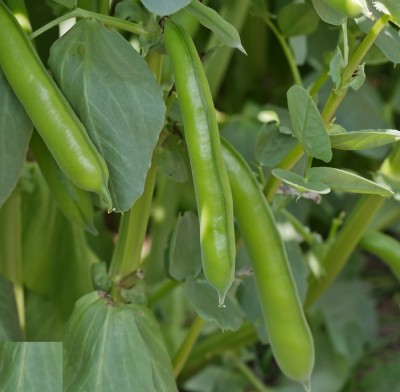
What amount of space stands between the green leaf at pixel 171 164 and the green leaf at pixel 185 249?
0.05 metres

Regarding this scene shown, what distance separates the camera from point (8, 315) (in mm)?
748

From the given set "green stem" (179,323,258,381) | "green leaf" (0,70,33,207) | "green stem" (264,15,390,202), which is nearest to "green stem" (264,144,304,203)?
"green stem" (264,15,390,202)

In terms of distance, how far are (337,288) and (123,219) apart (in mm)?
637

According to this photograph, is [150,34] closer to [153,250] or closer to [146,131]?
[146,131]

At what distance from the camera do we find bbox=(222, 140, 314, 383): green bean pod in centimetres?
63

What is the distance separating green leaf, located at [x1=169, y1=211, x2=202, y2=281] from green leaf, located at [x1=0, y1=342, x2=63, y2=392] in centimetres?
13

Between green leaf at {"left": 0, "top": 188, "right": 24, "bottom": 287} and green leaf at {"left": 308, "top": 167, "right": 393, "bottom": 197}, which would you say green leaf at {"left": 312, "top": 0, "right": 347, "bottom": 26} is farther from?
green leaf at {"left": 0, "top": 188, "right": 24, "bottom": 287}

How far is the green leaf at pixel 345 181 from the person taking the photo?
1.86 feet

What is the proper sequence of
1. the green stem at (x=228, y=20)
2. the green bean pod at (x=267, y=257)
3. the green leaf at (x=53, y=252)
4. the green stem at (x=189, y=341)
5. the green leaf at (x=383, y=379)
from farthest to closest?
the green leaf at (x=383, y=379), the green stem at (x=228, y=20), the green leaf at (x=53, y=252), the green stem at (x=189, y=341), the green bean pod at (x=267, y=257)

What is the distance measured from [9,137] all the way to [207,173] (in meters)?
0.16

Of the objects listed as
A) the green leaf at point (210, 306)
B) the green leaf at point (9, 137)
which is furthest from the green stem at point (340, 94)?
the green leaf at point (9, 137)

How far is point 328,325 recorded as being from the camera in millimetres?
1173

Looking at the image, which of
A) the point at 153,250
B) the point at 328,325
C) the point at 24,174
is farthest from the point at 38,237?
the point at 328,325

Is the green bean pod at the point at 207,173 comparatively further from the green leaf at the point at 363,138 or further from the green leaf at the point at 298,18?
the green leaf at the point at 298,18
